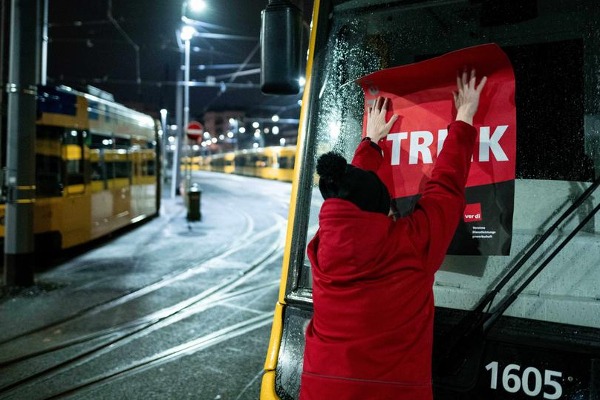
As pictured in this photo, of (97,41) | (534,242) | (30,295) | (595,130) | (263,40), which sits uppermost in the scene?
(97,41)

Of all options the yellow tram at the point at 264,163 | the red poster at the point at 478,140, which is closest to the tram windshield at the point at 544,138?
the red poster at the point at 478,140

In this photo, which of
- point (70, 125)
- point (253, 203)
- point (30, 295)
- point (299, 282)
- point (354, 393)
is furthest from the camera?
point (253, 203)

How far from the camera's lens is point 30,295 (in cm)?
743

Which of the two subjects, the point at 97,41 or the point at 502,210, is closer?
the point at 502,210

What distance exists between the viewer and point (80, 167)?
32.8 ft

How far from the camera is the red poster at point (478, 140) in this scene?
2213 millimetres

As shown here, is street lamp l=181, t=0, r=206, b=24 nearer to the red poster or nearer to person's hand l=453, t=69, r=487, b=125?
the red poster

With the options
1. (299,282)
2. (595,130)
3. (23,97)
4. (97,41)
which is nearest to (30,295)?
(23,97)

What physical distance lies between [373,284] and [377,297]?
45 millimetres

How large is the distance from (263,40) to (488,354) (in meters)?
1.87

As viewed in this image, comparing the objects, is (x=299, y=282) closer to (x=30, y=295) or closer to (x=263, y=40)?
(x=263, y=40)

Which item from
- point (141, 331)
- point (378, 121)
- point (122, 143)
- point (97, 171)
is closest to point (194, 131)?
point (122, 143)

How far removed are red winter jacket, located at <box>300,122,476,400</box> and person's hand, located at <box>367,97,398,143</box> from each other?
1.89ft

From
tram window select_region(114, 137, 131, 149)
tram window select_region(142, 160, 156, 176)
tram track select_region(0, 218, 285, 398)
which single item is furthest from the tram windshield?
tram window select_region(142, 160, 156, 176)
